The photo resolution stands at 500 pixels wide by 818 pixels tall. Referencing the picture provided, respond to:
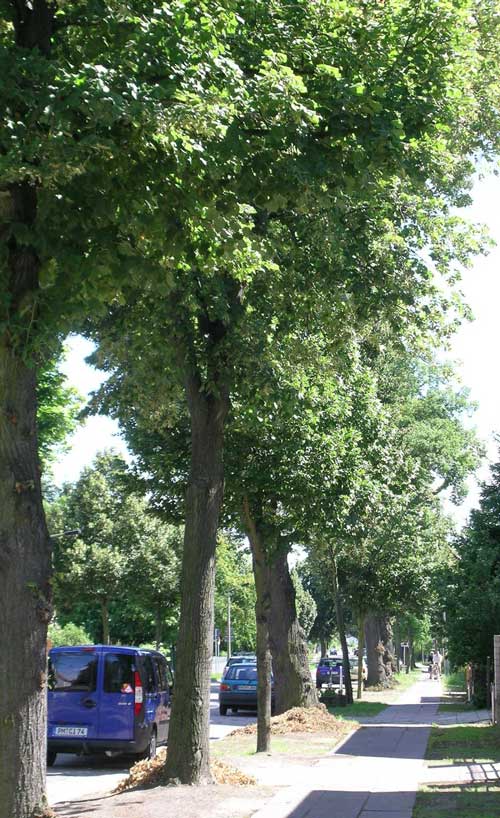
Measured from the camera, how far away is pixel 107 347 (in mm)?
13617


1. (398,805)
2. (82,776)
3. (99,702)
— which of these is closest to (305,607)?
(99,702)

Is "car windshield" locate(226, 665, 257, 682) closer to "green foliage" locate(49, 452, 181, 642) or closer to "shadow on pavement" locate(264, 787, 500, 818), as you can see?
"green foliage" locate(49, 452, 181, 642)

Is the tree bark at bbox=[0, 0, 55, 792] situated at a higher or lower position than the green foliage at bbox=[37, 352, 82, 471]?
lower

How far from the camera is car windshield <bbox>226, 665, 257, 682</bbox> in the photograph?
29.2 metres

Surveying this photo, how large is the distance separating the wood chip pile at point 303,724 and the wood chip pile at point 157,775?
273 inches

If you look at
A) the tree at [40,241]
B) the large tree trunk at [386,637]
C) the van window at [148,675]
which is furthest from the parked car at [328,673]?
the tree at [40,241]

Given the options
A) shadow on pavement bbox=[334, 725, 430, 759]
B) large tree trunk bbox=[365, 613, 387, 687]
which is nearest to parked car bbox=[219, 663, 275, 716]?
shadow on pavement bbox=[334, 725, 430, 759]

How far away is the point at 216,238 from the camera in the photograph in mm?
8266

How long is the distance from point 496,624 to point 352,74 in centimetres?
2076

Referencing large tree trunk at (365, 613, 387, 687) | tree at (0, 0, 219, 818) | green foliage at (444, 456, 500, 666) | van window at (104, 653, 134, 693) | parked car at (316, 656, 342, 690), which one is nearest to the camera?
tree at (0, 0, 219, 818)

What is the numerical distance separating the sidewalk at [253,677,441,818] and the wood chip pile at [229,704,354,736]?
0.56m

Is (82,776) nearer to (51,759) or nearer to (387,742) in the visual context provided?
(51,759)

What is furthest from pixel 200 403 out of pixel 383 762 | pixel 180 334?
pixel 383 762

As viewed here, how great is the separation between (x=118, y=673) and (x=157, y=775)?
373 centimetres
